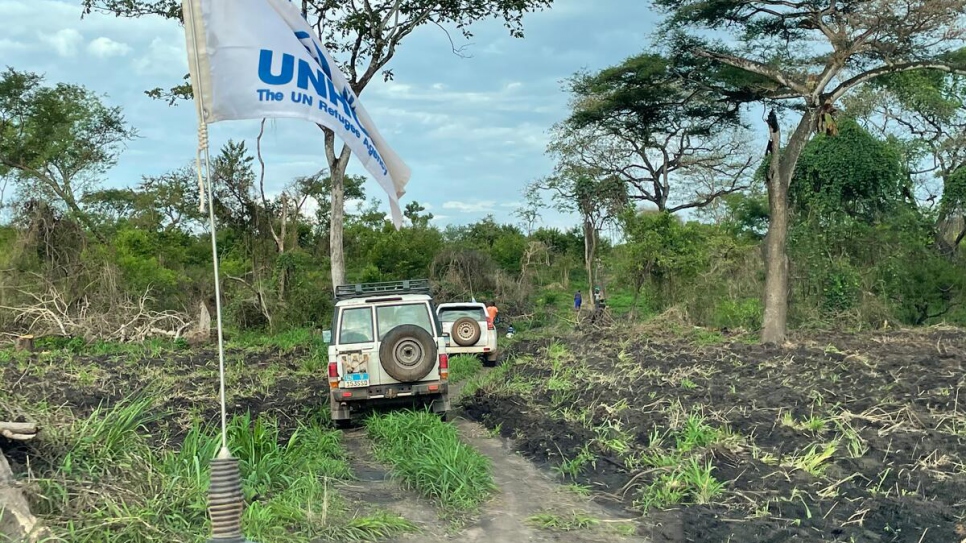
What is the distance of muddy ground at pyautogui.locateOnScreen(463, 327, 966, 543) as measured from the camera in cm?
616

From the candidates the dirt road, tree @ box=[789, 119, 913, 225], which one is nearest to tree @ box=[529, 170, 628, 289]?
tree @ box=[789, 119, 913, 225]

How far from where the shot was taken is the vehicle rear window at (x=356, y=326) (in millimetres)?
11070

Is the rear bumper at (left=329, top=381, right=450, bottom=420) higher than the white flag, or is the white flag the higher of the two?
the white flag

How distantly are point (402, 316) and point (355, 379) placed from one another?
1193 millimetres

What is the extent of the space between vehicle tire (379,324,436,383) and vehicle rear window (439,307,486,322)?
824 cm

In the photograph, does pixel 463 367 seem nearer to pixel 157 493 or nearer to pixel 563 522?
pixel 563 522

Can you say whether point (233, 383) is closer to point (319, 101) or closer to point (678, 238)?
point (319, 101)

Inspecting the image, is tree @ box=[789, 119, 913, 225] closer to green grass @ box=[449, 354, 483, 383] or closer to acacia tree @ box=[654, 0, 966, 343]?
acacia tree @ box=[654, 0, 966, 343]

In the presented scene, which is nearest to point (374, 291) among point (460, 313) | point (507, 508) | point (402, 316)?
point (402, 316)

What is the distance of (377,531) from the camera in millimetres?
6117

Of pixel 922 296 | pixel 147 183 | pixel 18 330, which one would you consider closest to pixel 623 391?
pixel 922 296

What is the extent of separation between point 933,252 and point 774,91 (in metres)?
10.2

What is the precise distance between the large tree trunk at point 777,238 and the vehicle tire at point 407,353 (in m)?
10.4

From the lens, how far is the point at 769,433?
335 inches
